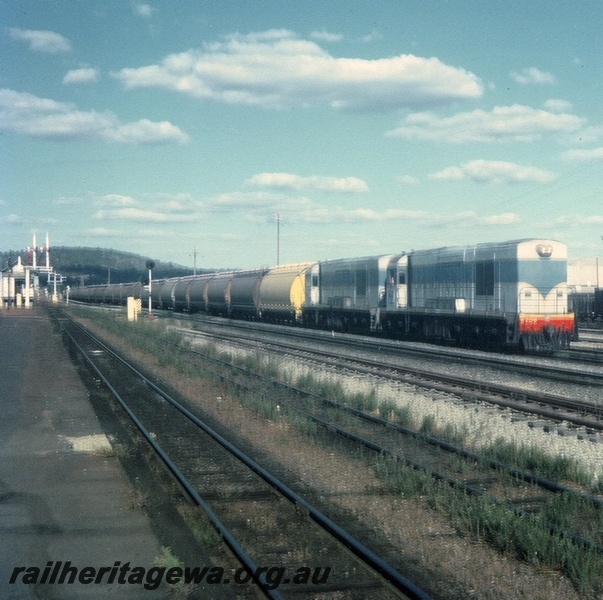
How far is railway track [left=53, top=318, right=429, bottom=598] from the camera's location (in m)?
5.54

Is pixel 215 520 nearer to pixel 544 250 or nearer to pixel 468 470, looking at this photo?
pixel 468 470

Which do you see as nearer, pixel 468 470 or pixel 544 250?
pixel 468 470

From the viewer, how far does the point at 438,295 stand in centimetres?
2683

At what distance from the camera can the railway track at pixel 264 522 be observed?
5543 millimetres

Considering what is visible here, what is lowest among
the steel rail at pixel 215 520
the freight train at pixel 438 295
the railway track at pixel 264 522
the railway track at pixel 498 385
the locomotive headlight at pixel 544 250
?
the railway track at pixel 264 522

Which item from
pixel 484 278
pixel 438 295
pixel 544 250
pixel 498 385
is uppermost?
pixel 544 250

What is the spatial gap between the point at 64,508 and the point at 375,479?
3.56 m

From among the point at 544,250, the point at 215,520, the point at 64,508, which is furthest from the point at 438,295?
the point at 215,520

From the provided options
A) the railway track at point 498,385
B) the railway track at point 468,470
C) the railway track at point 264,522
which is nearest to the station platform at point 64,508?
A: the railway track at point 264,522

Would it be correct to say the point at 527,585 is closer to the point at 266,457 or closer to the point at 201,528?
the point at 201,528

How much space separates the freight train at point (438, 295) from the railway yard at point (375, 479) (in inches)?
181

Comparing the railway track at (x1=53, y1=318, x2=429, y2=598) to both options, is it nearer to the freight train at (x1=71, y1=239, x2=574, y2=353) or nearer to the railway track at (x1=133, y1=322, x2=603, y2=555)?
the railway track at (x1=133, y1=322, x2=603, y2=555)

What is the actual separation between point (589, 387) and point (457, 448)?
23.4 feet

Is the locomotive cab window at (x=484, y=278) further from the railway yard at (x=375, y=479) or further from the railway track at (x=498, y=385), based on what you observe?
the railway yard at (x=375, y=479)
